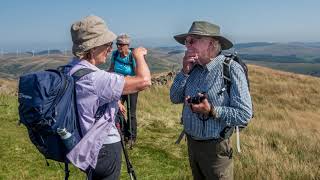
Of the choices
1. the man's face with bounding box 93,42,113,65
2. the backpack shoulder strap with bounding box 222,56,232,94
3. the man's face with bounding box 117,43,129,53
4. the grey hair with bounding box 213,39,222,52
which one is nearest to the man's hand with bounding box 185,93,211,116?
the backpack shoulder strap with bounding box 222,56,232,94

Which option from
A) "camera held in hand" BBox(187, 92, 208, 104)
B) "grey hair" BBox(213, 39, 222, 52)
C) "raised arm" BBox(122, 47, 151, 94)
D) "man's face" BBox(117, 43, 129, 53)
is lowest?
"camera held in hand" BBox(187, 92, 208, 104)

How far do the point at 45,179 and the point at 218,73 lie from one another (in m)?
4.34

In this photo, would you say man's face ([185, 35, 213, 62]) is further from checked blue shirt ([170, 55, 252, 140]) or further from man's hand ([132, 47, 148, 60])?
man's hand ([132, 47, 148, 60])

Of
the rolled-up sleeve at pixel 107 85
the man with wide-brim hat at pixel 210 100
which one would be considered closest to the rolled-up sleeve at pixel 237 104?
the man with wide-brim hat at pixel 210 100

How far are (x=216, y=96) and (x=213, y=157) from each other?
558 millimetres

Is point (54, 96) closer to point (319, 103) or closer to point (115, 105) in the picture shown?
point (115, 105)

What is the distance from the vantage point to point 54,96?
342 centimetres

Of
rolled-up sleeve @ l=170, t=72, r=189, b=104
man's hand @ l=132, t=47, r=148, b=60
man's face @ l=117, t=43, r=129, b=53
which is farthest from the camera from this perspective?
man's face @ l=117, t=43, r=129, b=53

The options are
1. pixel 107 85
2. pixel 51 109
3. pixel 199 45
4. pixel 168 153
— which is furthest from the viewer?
pixel 168 153

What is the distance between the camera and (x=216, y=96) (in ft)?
13.5

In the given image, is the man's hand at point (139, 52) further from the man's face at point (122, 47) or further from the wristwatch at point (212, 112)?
the man's face at point (122, 47)

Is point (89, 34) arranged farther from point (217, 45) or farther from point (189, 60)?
point (217, 45)

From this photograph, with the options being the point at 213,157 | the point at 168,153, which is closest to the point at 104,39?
the point at 213,157

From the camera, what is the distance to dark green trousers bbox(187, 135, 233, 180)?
13.9 ft
